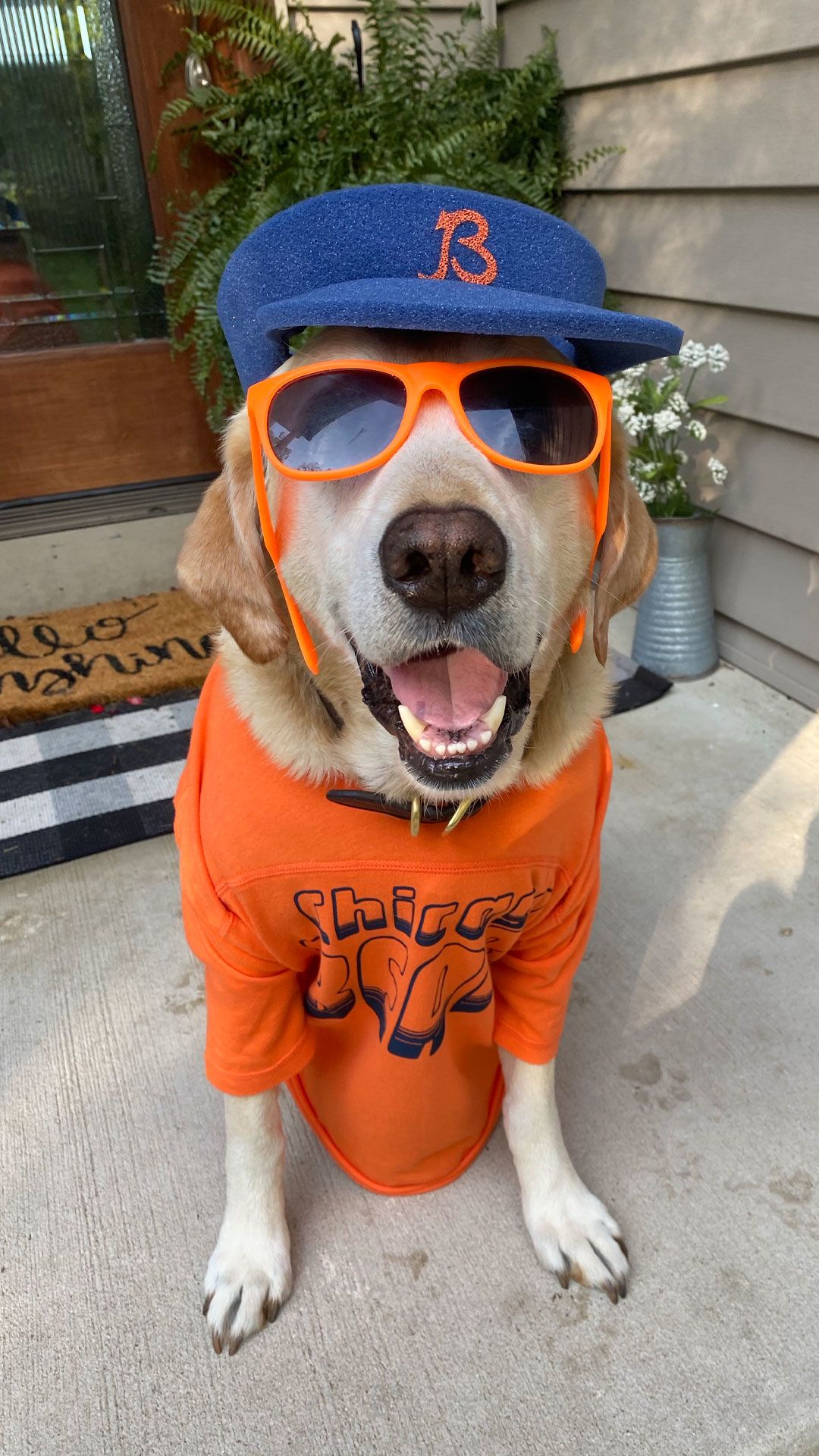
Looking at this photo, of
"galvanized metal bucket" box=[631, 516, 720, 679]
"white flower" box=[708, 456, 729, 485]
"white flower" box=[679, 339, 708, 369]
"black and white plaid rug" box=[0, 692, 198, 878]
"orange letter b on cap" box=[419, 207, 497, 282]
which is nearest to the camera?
"orange letter b on cap" box=[419, 207, 497, 282]

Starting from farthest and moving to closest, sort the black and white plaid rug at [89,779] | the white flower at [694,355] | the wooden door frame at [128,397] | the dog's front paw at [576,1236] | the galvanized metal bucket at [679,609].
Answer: the wooden door frame at [128,397] → the galvanized metal bucket at [679,609] → the white flower at [694,355] → the black and white plaid rug at [89,779] → the dog's front paw at [576,1236]

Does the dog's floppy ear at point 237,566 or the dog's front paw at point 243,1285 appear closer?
the dog's floppy ear at point 237,566

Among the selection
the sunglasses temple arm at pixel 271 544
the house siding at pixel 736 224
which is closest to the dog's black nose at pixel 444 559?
the sunglasses temple arm at pixel 271 544

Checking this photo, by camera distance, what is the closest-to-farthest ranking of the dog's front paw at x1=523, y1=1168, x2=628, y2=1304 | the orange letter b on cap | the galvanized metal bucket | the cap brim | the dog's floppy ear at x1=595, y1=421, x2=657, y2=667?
the cap brim → the orange letter b on cap → the dog's floppy ear at x1=595, y1=421, x2=657, y2=667 → the dog's front paw at x1=523, y1=1168, x2=628, y2=1304 → the galvanized metal bucket

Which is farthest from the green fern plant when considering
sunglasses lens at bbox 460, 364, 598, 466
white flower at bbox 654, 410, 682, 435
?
sunglasses lens at bbox 460, 364, 598, 466

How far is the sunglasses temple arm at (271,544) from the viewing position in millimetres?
1315

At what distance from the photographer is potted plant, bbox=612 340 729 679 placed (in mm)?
3355

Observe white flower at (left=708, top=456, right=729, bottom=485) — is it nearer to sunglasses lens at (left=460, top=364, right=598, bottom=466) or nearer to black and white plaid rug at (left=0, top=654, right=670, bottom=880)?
black and white plaid rug at (left=0, top=654, right=670, bottom=880)

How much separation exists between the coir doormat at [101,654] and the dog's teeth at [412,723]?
241 cm

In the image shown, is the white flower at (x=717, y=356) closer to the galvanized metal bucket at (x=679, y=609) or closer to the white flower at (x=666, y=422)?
the white flower at (x=666, y=422)

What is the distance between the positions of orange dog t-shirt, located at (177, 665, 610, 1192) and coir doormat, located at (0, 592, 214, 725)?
Result: 1.94 meters

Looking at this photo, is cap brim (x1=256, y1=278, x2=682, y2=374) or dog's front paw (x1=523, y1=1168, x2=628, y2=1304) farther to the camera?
dog's front paw (x1=523, y1=1168, x2=628, y2=1304)

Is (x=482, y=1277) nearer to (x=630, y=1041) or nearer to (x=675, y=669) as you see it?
(x=630, y=1041)

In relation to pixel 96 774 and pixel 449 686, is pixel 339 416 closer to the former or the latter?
pixel 449 686
